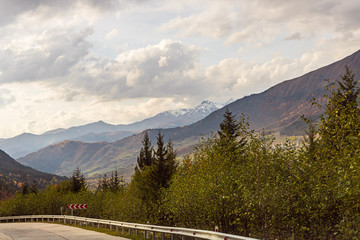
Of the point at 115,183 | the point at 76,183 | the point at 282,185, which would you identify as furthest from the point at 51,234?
the point at 115,183

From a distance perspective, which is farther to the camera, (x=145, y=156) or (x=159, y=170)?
(x=145, y=156)

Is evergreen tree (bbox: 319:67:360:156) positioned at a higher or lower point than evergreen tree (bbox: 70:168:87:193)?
higher

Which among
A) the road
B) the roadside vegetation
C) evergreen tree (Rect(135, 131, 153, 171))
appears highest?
evergreen tree (Rect(135, 131, 153, 171))

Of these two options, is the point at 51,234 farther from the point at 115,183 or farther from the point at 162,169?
the point at 115,183

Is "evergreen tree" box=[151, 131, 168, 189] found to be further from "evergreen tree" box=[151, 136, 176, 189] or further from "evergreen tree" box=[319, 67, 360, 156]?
"evergreen tree" box=[319, 67, 360, 156]

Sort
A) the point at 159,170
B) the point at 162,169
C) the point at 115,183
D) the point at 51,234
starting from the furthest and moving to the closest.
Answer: the point at 115,183, the point at 162,169, the point at 159,170, the point at 51,234

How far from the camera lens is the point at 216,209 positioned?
865 inches

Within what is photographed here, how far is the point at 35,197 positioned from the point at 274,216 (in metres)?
69.5

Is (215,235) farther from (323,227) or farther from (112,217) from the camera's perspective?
(112,217)

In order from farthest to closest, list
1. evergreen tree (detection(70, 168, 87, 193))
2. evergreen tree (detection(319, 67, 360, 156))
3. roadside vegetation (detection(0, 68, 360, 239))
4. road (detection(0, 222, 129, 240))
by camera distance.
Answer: evergreen tree (detection(70, 168, 87, 193)) → road (detection(0, 222, 129, 240)) → evergreen tree (detection(319, 67, 360, 156)) → roadside vegetation (detection(0, 68, 360, 239))

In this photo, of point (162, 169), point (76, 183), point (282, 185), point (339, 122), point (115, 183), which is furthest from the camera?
point (115, 183)

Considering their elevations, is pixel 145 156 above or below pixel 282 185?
above

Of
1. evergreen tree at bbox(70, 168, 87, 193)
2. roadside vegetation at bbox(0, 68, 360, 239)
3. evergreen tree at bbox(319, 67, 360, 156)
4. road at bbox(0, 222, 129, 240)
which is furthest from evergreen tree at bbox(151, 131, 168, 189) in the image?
evergreen tree at bbox(70, 168, 87, 193)

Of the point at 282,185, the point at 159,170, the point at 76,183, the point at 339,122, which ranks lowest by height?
the point at 76,183
